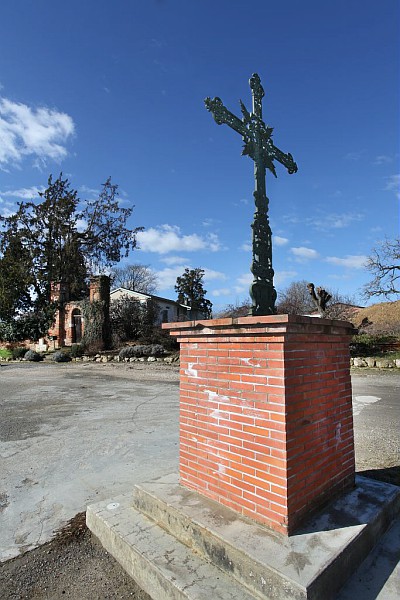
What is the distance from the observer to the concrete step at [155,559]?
2014mm

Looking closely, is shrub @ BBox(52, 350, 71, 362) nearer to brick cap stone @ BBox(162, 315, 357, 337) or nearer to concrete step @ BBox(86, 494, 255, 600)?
concrete step @ BBox(86, 494, 255, 600)

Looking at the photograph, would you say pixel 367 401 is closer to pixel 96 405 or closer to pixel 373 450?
pixel 373 450

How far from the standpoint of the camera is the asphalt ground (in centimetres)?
247

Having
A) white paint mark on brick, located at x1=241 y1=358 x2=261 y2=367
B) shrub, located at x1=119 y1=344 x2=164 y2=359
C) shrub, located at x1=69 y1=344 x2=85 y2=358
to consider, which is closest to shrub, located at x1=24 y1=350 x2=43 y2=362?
shrub, located at x1=69 y1=344 x2=85 y2=358

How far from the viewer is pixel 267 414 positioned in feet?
7.61

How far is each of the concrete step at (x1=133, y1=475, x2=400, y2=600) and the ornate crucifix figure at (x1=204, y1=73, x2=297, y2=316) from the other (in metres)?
1.65

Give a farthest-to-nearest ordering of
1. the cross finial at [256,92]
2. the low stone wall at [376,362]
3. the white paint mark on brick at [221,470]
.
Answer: the low stone wall at [376,362] → the cross finial at [256,92] → the white paint mark on brick at [221,470]

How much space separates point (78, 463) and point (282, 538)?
3.08 metres

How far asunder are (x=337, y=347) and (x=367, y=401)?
615 cm

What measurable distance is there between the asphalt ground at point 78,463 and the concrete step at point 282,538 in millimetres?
320

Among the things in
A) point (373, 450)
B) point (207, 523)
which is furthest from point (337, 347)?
point (373, 450)

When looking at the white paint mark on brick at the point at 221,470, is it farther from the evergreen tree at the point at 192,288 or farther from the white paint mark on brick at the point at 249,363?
the evergreen tree at the point at 192,288

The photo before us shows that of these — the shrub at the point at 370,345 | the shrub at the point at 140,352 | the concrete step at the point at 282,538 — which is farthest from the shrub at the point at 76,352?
the concrete step at the point at 282,538

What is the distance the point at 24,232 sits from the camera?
89.1 feet
